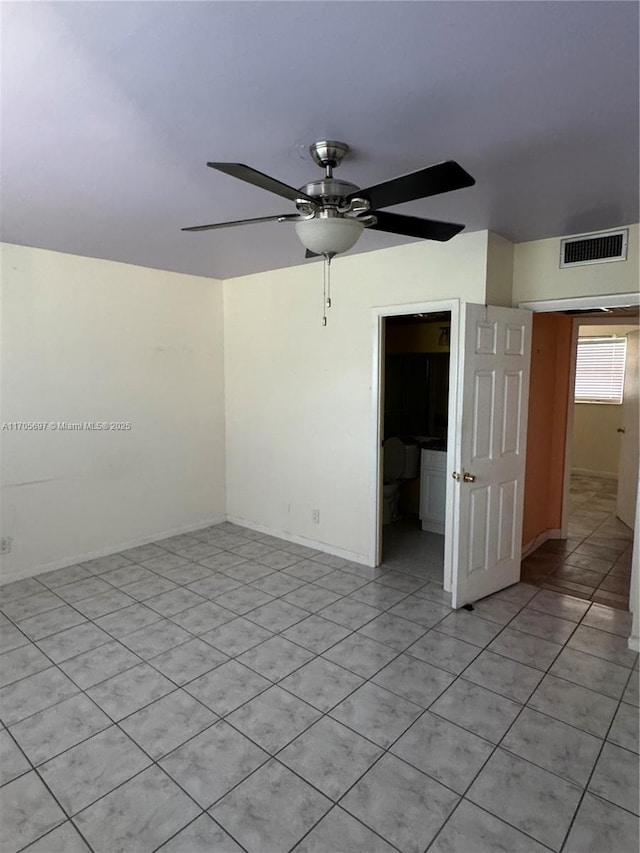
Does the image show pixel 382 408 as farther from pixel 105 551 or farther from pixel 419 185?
pixel 105 551

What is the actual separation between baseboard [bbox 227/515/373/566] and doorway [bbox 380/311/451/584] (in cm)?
43

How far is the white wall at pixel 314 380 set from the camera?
11.9 ft

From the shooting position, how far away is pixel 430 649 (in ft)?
9.41

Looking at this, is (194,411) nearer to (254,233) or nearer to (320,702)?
(254,233)

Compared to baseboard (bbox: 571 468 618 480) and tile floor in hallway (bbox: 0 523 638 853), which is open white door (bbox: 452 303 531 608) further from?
baseboard (bbox: 571 468 618 480)

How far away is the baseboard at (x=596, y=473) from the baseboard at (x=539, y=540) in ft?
10.5

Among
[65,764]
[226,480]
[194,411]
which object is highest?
[194,411]

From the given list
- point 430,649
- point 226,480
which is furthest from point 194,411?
point 430,649

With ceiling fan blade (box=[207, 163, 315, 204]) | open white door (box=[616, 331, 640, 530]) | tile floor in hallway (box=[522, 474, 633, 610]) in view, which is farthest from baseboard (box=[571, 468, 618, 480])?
ceiling fan blade (box=[207, 163, 315, 204])

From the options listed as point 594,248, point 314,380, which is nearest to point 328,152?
point 594,248

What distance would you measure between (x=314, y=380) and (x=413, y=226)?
2.29 metres

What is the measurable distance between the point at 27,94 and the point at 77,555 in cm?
346

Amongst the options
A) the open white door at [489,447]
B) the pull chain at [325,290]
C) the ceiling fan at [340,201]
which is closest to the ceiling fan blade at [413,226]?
the ceiling fan at [340,201]

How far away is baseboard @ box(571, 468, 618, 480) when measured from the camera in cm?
737
